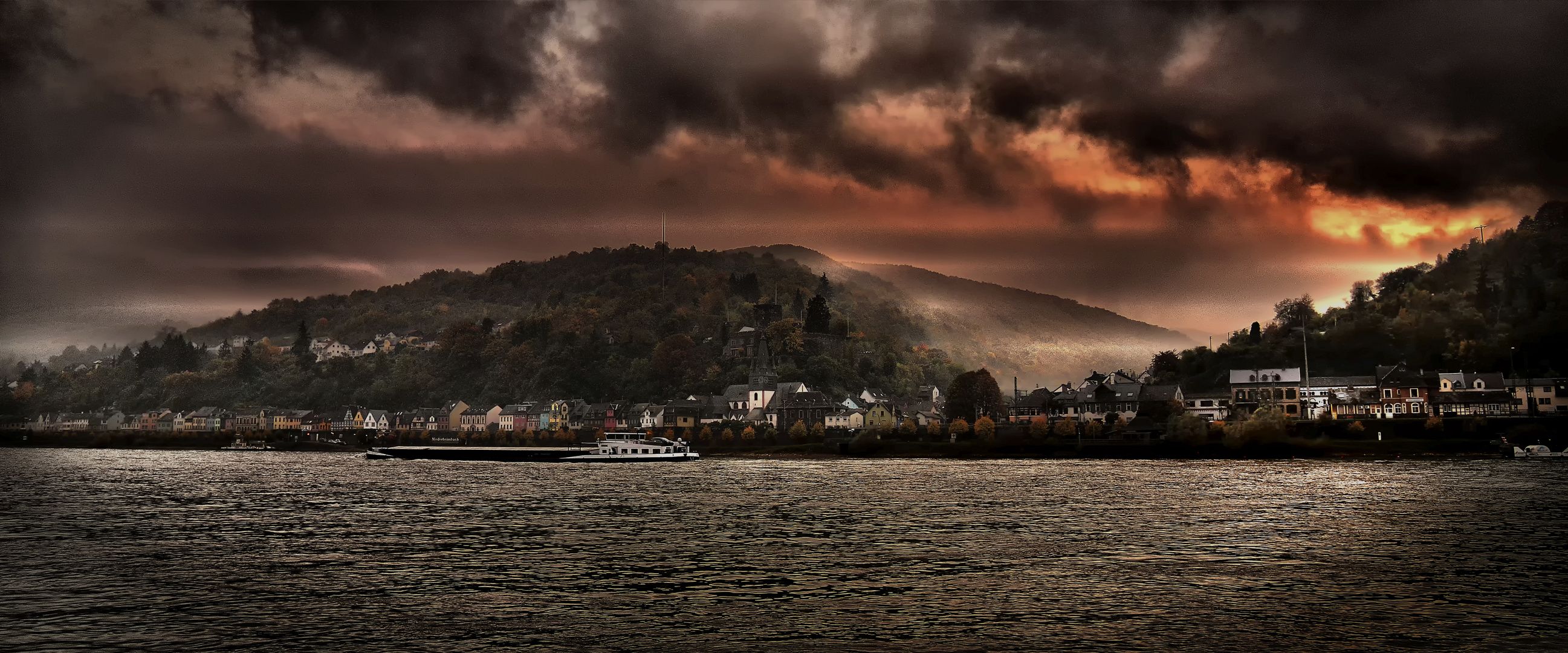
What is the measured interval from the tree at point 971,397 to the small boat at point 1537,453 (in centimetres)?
7610

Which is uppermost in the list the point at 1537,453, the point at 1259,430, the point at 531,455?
the point at 1259,430

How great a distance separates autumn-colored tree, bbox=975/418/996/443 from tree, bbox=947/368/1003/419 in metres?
23.1

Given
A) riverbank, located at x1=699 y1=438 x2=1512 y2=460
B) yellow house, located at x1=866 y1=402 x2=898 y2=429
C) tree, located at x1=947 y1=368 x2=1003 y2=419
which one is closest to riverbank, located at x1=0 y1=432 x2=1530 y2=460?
riverbank, located at x1=699 y1=438 x2=1512 y2=460

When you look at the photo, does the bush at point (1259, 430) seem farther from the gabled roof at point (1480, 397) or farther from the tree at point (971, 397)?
the tree at point (971, 397)

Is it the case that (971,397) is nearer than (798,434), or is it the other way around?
(798,434)

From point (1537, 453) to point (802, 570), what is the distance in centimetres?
10585

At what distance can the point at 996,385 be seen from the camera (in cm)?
18062

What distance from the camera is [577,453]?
454ft

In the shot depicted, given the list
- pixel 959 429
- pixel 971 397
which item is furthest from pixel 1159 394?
pixel 959 429

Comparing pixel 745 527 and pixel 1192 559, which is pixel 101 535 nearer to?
pixel 745 527

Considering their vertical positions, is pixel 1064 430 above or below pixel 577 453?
above

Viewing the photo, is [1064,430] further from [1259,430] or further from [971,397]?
[971,397]

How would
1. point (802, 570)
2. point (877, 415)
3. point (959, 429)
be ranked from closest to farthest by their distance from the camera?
point (802, 570) < point (959, 429) < point (877, 415)

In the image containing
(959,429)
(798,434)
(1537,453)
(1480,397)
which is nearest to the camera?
(1537,453)
